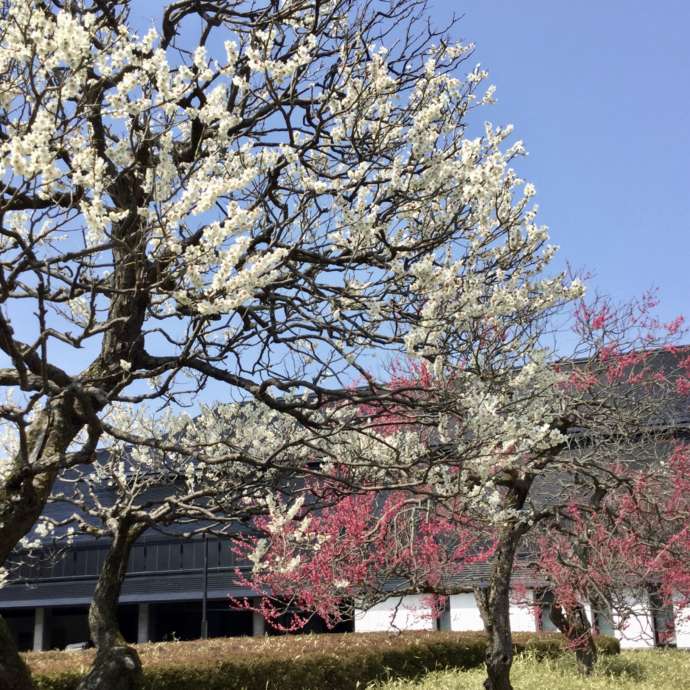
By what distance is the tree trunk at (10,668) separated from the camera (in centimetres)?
676

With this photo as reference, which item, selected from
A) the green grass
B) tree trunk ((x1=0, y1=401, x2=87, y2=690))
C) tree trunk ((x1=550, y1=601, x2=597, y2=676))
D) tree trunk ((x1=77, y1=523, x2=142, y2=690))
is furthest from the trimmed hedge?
tree trunk ((x1=0, y1=401, x2=87, y2=690))

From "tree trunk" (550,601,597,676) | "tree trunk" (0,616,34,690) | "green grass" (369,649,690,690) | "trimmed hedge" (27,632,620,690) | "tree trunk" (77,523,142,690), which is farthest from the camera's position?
"tree trunk" (550,601,597,676)

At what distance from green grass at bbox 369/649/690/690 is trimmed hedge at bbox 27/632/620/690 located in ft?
1.49

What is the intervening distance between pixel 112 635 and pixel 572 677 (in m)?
8.62

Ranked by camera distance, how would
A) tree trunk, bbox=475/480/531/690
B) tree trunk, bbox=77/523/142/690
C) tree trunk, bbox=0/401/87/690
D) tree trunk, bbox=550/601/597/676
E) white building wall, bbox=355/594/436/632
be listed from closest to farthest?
1. tree trunk, bbox=0/401/87/690
2. tree trunk, bbox=77/523/142/690
3. tree trunk, bbox=475/480/531/690
4. tree trunk, bbox=550/601/597/676
5. white building wall, bbox=355/594/436/632

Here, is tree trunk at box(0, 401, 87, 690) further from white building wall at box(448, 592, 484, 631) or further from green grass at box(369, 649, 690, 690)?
white building wall at box(448, 592, 484, 631)

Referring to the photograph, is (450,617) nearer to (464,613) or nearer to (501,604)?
(464,613)

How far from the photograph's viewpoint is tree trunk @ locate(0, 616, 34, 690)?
→ 676 cm

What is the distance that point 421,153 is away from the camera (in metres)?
6.71

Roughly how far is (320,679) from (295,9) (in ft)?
31.7

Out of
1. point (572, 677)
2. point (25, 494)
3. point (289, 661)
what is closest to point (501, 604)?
point (289, 661)

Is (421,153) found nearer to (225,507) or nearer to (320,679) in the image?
(225,507)

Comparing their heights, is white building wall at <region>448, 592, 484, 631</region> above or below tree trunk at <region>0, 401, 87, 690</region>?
below

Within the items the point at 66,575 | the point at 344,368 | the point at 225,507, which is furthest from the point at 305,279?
the point at 66,575
